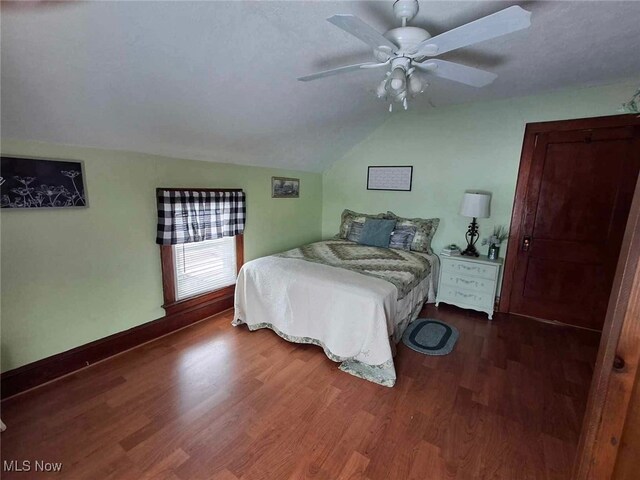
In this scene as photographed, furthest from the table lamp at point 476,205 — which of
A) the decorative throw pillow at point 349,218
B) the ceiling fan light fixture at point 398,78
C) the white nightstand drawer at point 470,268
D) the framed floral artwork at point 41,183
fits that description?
the framed floral artwork at point 41,183

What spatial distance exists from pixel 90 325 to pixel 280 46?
2.39 m

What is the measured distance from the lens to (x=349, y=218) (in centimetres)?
401

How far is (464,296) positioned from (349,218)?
1731 mm

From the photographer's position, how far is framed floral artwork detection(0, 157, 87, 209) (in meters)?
1.69

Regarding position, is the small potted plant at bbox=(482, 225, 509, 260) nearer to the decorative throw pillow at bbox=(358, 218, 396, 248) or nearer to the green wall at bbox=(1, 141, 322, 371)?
the decorative throw pillow at bbox=(358, 218, 396, 248)

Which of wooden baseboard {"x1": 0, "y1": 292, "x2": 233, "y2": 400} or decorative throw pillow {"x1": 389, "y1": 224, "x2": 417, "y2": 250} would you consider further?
decorative throw pillow {"x1": 389, "y1": 224, "x2": 417, "y2": 250}

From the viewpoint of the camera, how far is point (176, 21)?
1403 mm

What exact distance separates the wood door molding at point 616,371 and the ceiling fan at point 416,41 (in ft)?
3.15

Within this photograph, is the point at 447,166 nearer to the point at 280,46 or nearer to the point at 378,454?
the point at 280,46

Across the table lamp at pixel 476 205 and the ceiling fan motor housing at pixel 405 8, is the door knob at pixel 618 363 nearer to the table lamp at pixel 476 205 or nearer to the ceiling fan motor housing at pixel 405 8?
the ceiling fan motor housing at pixel 405 8

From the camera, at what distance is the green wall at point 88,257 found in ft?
5.89

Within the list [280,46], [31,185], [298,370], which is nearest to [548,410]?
[298,370]

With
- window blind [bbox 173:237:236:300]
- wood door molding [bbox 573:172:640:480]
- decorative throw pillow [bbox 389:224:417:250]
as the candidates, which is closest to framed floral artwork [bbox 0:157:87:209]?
window blind [bbox 173:237:236:300]

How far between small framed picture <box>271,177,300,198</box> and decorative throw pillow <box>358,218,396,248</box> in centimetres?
107
